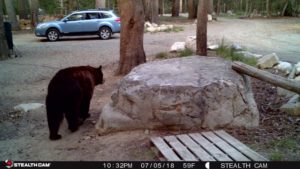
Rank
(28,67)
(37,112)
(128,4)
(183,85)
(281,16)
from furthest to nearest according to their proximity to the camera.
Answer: (281,16) < (28,67) < (128,4) < (37,112) < (183,85)

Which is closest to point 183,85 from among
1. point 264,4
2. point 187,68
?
point 187,68

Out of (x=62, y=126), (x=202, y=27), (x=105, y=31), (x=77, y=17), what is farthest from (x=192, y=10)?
(x=62, y=126)

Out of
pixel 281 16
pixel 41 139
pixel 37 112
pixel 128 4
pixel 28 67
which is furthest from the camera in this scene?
pixel 281 16

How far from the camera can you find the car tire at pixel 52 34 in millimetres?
25016

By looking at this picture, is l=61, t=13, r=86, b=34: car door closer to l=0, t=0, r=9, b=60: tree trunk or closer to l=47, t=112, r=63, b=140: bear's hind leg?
l=0, t=0, r=9, b=60: tree trunk

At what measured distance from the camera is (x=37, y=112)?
9.41 meters

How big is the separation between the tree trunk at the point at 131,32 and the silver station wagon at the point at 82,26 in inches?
518

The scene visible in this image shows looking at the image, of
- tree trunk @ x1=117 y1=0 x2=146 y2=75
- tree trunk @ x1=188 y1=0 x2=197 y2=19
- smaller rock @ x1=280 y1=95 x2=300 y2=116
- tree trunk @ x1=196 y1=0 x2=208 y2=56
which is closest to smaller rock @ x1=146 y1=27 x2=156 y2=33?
tree trunk @ x1=188 y1=0 x2=197 y2=19

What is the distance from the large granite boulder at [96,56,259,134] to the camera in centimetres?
662

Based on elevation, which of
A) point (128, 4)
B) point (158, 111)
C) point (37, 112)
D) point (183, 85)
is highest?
point (128, 4)

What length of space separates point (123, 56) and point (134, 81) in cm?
520

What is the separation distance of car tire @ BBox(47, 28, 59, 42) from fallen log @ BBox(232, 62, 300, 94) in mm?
19022

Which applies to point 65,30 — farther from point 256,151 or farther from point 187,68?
point 256,151

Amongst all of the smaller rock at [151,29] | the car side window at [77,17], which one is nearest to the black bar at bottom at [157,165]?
the car side window at [77,17]
